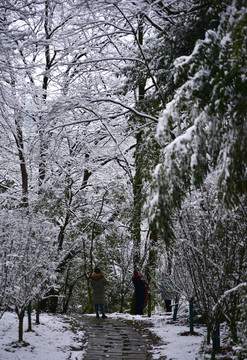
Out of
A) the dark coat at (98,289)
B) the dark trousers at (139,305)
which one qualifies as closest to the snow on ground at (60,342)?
the dark coat at (98,289)

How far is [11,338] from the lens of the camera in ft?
21.4

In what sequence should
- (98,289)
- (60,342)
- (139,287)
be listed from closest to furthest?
(60,342)
(98,289)
(139,287)

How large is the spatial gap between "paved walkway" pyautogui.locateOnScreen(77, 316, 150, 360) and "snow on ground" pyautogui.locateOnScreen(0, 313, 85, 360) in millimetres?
261

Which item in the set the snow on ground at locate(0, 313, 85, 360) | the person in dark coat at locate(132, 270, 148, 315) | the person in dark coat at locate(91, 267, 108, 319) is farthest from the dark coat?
the snow on ground at locate(0, 313, 85, 360)

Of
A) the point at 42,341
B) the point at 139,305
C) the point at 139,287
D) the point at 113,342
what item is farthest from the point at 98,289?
the point at 42,341

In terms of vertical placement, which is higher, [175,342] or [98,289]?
[98,289]

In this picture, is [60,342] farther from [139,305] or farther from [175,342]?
[139,305]

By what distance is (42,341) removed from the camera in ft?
21.9

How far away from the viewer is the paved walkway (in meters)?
5.95

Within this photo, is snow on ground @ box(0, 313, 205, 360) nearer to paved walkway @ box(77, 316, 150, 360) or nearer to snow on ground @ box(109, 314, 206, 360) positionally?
snow on ground @ box(109, 314, 206, 360)

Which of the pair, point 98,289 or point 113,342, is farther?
point 98,289

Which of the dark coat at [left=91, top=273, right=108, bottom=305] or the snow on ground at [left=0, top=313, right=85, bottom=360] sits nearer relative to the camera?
the snow on ground at [left=0, top=313, right=85, bottom=360]

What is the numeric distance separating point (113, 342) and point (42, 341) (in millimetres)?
1377

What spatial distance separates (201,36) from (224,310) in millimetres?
3844
